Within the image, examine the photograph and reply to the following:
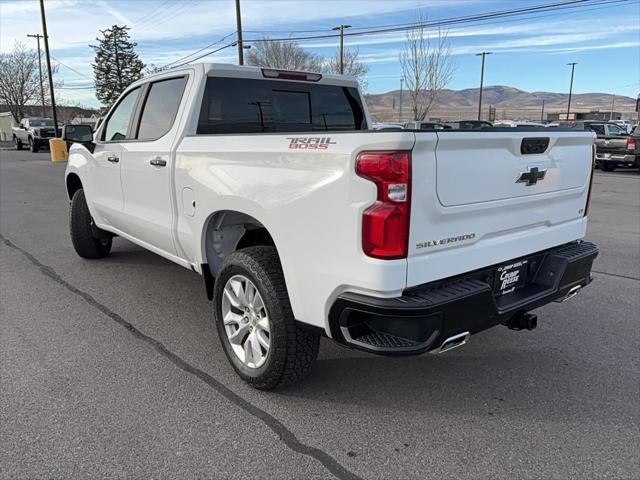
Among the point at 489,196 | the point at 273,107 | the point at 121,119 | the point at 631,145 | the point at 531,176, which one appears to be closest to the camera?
the point at 489,196

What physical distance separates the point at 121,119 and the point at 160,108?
99 centimetres

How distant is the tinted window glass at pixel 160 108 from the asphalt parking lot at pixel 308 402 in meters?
1.56

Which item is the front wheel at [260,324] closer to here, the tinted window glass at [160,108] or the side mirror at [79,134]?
the tinted window glass at [160,108]

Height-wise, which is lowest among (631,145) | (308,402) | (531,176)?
(308,402)

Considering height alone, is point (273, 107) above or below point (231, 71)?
below

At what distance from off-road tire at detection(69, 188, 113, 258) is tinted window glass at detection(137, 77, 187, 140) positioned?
77.4 inches

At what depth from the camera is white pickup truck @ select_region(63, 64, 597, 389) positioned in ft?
8.04

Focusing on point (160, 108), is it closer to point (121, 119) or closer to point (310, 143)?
point (121, 119)

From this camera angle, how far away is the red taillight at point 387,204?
93.1 inches

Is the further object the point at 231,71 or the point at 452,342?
the point at 231,71

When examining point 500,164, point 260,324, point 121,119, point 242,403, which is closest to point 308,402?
point 242,403

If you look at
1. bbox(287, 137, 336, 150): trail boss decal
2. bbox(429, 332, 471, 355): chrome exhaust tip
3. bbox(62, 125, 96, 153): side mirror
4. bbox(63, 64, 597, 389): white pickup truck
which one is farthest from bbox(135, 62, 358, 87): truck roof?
bbox(429, 332, 471, 355): chrome exhaust tip

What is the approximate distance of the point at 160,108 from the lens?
438cm

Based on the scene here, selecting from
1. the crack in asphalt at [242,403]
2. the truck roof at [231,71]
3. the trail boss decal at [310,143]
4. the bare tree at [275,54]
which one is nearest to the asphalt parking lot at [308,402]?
the crack in asphalt at [242,403]
